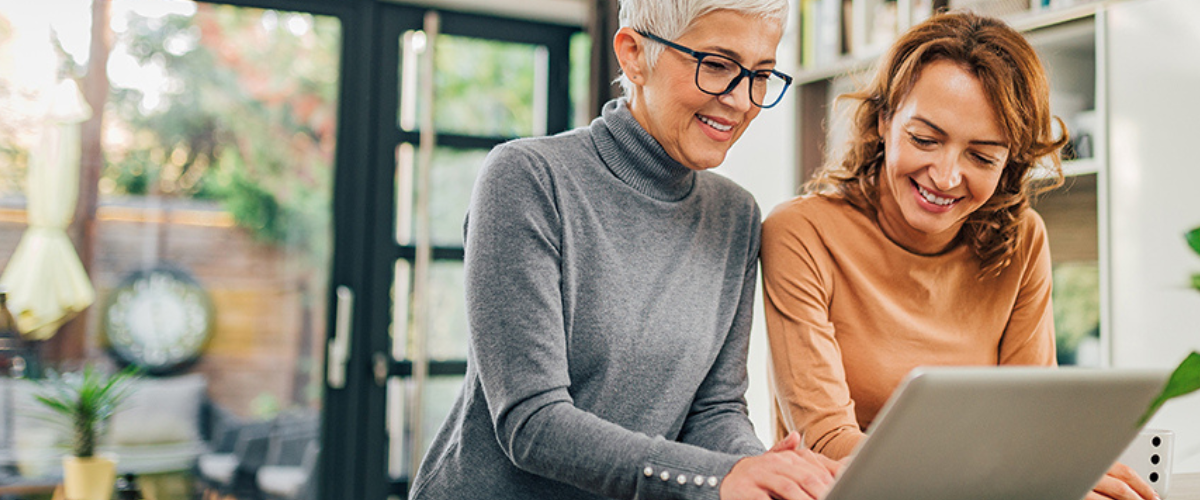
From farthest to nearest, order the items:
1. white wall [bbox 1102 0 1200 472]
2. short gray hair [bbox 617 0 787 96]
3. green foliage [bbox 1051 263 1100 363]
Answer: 1. green foliage [bbox 1051 263 1100 363]
2. white wall [bbox 1102 0 1200 472]
3. short gray hair [bbox 617 0 787 96]

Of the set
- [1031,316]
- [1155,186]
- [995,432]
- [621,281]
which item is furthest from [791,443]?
[1155,186]

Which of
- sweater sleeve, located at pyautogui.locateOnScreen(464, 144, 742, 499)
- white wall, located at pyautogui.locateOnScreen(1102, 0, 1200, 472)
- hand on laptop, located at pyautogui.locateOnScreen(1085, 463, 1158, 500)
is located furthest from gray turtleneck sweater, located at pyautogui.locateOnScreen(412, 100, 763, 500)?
white wall, located at pyautogui.locateOnScreen(1102, 0, 1200, 472)

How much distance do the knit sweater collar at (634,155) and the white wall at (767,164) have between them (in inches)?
78.0

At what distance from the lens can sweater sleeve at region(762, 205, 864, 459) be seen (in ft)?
4.04

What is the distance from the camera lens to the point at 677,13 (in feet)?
3.92

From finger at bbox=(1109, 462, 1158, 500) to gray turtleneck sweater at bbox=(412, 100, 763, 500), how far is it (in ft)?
1.33

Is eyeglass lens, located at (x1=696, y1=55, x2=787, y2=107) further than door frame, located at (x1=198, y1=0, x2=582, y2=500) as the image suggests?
No

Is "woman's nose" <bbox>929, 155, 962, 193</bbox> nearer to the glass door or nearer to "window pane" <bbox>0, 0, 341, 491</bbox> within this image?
the glass door

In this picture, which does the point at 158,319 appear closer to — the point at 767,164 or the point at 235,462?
the point at 235,462

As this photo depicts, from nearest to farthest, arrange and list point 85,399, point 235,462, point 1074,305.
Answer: point 1074,305
point 85,399
point 235,462

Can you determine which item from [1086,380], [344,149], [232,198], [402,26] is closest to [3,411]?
[232,198]

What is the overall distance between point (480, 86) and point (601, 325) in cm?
298

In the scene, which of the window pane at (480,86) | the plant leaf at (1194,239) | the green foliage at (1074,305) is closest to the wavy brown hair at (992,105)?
the plant leaf at (1194,239)

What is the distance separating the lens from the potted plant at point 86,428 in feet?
10.9
